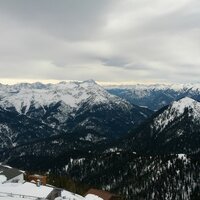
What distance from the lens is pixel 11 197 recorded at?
89188 mm

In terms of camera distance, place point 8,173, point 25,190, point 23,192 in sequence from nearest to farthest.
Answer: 1. point 23,192
2. point 25,190
3. point 8,173

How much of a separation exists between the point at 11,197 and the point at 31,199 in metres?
4.20

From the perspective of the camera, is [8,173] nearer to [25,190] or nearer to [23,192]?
[25,190]

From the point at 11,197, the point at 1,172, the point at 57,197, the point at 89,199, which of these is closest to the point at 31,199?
the point at 11,197

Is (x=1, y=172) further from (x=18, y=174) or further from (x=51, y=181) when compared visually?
(x=51, y=181)

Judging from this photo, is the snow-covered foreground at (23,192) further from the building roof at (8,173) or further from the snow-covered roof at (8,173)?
the building roof at (8,173)

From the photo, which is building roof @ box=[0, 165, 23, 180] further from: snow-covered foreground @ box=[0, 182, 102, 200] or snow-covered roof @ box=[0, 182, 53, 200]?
snow-covered roof @ box=[0, 182, 53, 200]

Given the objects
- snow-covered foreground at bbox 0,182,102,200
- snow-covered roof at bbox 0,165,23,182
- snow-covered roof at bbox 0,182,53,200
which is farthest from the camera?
snow-covered roof at bbox 0,165,23,182

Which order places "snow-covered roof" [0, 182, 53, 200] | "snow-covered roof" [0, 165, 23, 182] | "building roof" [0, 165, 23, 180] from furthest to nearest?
1. "building roof" [0, 165, 23, 180]
2. "snow-covered roof" [0, 165, 23, 182]
3. "snow-covered roof" [0, 182, 53, 200]

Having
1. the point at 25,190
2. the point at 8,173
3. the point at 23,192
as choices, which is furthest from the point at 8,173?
the point at 23,192

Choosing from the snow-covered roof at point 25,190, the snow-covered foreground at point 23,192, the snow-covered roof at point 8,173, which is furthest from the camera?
the snow-covered roof at point 8,173

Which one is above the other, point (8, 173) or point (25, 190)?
point (25, 190)

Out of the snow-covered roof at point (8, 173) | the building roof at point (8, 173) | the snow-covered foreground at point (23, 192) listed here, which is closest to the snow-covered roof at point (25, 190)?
the snow-covered foreground at point (23, 192)

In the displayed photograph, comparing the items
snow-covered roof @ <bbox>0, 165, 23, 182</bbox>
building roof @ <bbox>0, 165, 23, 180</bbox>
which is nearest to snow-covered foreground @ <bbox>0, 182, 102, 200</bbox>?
snow-covered roof @ <bbox>0, 165, 23, 182</bbox>
